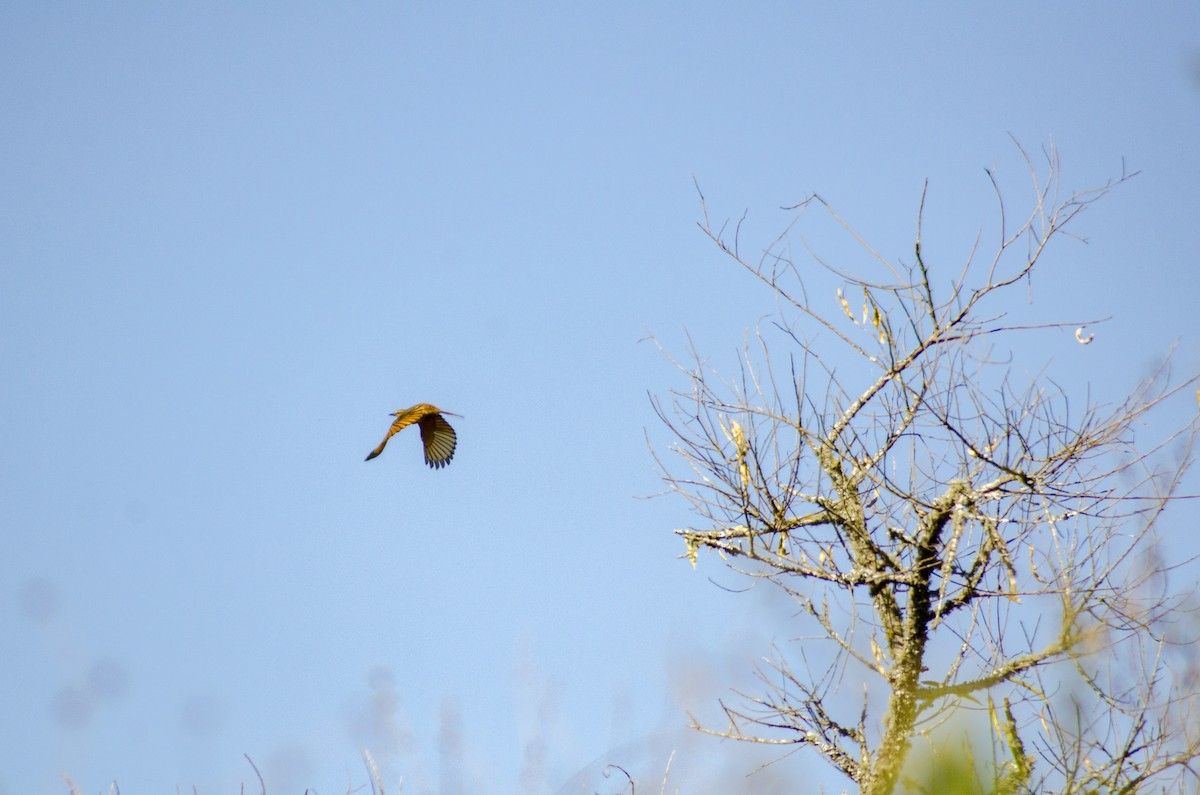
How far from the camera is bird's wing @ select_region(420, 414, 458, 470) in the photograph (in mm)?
9375

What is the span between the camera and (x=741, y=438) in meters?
→ 5.43

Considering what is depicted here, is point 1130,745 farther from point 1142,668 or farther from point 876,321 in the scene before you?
point 876,321

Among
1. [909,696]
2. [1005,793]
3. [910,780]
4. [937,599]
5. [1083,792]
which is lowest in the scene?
[910,780]

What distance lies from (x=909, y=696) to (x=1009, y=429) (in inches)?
48.9

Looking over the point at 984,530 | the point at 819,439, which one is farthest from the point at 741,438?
the point at 984,530

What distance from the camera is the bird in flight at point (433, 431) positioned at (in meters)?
9.09

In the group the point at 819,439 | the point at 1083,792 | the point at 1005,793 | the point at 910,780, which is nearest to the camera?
the point at 910,780

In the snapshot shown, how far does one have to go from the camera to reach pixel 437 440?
372 inches

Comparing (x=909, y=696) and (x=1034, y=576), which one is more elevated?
(x=1034, y=576)

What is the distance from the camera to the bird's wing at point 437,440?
9.38m

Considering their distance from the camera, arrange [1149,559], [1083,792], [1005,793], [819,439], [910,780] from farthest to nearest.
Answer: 1. [819,439]
2. [1149,559]
3. [1083,792]
4. [1005,793]
5. [910,780]

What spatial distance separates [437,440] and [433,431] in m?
0.09

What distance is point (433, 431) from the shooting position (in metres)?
9.40

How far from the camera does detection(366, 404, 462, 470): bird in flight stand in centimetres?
909
